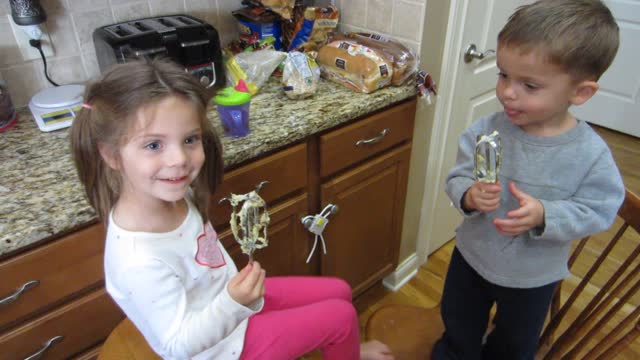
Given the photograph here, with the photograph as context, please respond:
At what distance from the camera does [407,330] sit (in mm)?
1421

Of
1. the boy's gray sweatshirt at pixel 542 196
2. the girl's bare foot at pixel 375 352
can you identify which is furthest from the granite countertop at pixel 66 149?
the girl's bare foot at pixel 375 352

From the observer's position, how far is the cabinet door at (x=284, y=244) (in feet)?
4.16

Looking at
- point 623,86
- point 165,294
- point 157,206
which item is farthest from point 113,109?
point 623,86

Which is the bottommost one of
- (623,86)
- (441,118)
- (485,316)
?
(623,86)

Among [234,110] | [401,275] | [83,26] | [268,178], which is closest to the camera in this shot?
[234,110]

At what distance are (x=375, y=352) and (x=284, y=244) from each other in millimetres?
409

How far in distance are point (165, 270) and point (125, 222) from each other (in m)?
0.11

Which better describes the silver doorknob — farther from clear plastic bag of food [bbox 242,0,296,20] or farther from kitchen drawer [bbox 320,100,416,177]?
clear plastic bag of food [bbox 242,0,296,20]

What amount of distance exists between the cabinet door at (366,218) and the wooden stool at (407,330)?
227mm

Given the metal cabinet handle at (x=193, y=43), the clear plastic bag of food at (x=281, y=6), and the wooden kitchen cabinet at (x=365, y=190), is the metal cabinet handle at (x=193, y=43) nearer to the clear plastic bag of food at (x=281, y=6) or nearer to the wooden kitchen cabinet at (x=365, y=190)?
the clear plastic bag of food at (x=281, y=6)

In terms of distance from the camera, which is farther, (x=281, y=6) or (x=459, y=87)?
(x=459, y=87)

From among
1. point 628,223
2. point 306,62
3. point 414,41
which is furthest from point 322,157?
point 628,223

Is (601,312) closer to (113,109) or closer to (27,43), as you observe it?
(113,109)

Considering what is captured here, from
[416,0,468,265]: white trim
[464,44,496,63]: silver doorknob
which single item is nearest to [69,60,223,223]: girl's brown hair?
[416,0,468,265]: white trim
